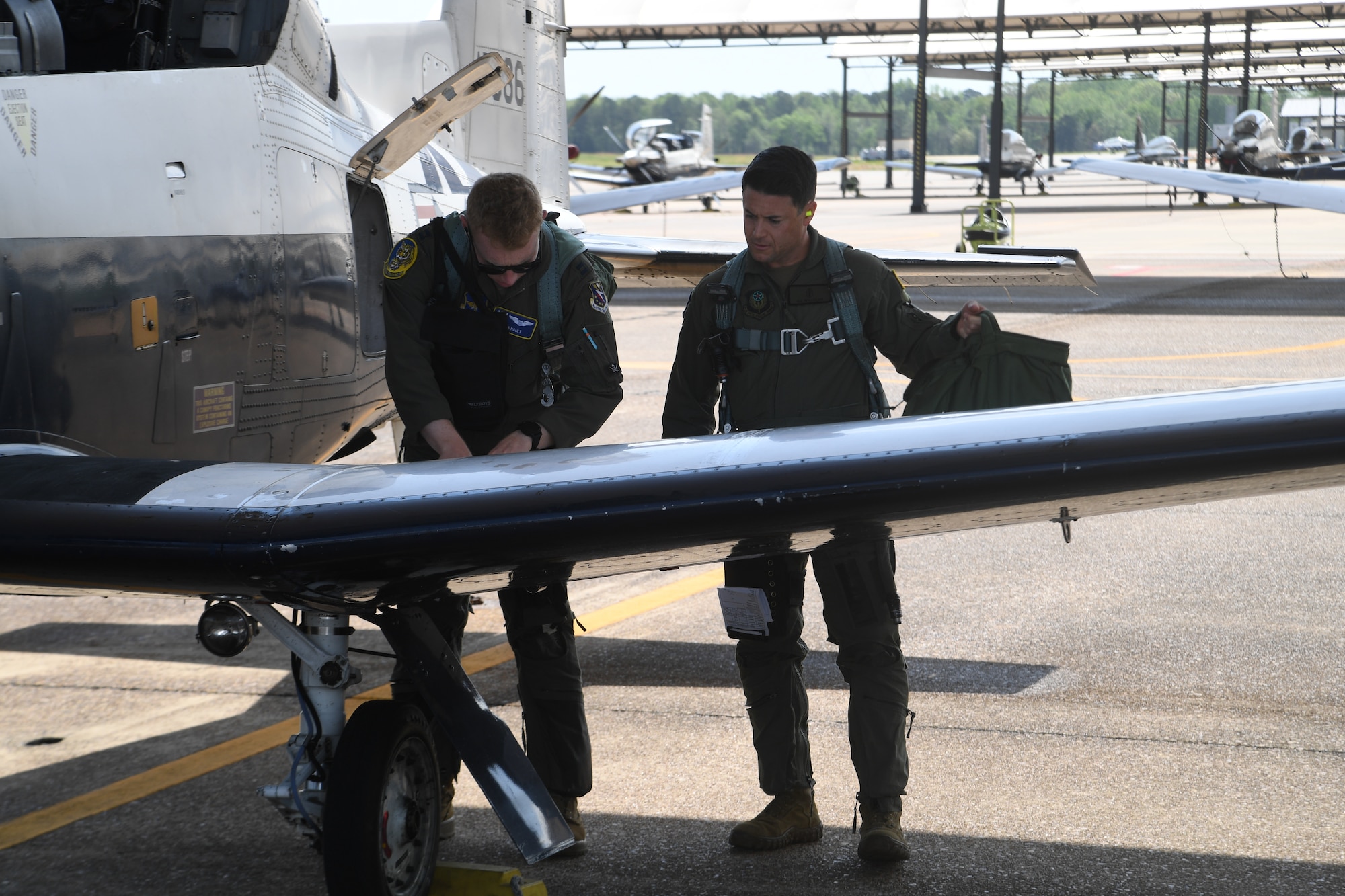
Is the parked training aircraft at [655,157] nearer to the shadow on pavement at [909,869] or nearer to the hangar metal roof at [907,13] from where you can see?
the hangar metal roof at [907,13]

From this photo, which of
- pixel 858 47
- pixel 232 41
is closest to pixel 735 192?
pixel 858 47

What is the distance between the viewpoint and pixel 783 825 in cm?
390

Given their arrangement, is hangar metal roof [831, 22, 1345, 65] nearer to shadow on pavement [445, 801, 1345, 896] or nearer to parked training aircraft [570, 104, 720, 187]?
parked training aircraft [570, 104, 720, 187]

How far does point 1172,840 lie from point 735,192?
74.1 m

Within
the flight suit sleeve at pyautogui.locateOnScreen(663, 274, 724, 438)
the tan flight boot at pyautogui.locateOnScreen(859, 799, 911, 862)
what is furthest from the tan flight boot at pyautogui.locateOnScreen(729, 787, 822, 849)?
the flight suit sleeve at pyautogui.locateOnScreen(663, 274, 724, 438)

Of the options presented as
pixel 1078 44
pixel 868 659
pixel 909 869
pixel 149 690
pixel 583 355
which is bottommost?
pixel 149 690

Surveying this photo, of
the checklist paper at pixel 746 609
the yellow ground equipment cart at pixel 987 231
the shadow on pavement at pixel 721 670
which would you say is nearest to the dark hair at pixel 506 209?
the checklist paper at pixel 746 609

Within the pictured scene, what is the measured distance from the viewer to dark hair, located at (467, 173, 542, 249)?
364cm

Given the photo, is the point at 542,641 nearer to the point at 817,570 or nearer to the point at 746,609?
the point at 746,609

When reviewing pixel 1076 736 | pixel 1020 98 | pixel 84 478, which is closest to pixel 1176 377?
pixel 1076 736

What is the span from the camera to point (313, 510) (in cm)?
285

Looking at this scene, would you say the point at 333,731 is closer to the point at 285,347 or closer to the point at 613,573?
the point at 613,573

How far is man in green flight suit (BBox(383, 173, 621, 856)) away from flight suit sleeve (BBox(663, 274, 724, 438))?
0.76 ft

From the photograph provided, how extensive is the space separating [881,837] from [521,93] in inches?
320
